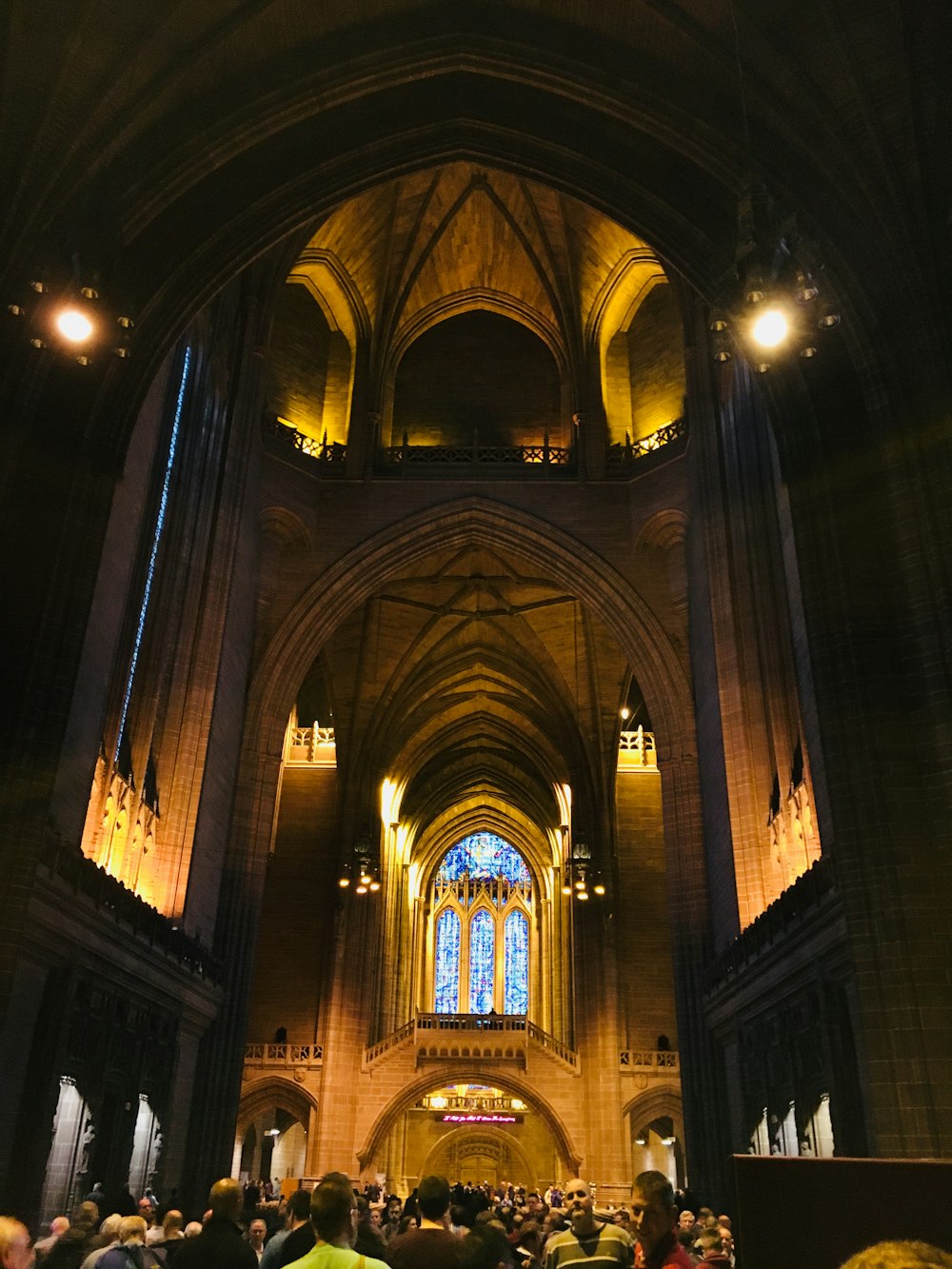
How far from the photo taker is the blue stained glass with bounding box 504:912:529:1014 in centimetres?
3606

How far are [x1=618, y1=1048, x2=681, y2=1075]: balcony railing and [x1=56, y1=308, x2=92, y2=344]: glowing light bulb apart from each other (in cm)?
2078

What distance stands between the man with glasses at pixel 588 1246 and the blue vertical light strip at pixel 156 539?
9.93 metres

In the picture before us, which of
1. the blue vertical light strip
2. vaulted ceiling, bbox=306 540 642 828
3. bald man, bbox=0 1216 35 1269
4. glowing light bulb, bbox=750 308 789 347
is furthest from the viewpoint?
vaulted ceiling, bbox=306 540 642 828

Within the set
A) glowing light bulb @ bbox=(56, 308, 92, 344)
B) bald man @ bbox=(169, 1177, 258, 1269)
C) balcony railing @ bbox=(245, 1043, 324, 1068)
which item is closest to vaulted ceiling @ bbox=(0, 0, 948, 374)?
glowing light bulb @ bbox=(56, 308, 92, 344)

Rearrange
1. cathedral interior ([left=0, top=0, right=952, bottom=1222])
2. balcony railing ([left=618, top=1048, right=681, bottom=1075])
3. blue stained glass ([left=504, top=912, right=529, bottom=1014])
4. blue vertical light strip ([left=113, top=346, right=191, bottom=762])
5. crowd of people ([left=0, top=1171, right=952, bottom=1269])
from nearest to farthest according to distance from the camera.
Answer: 1. crowd of people ([left=0, top=1171, right=952, bottom=1269])
2. cathedral interior ([left=0, top=0, right=952, bottom=1222])
3. blue vertical light strip ([left=113, top=346, right=191, bottom=762])
4. balcony railing ([left=618, top=1048, right=681, bottom=1075])
5. blue stained glass ([left=504, top=912, right=529, bottom=1014])

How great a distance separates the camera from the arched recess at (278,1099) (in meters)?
22.6

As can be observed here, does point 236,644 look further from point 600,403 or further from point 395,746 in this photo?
point 395,746

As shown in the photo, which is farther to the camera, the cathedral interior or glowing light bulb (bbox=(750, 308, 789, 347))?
the cathedral interior

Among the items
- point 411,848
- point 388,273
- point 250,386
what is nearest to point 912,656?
point 250,386

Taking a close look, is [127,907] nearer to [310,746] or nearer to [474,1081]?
[310,746]

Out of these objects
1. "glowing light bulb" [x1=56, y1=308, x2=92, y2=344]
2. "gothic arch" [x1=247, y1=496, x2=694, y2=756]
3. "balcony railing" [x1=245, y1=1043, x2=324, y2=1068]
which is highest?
"gothic arch" [x1=247, y1=496, x2=694, y2=756]

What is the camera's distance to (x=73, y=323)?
675 cm

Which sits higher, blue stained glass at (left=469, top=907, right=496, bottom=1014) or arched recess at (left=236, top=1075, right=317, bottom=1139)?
blue stained glass at (left=469, top=907, right=496, bottom=1014)

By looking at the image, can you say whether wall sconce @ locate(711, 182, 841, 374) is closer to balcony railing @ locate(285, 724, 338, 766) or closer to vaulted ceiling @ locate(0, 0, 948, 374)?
vaulted ceiling @ locate(0, 0, 948, 374)
